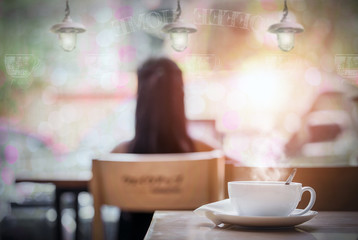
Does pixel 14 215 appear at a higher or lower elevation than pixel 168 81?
lower

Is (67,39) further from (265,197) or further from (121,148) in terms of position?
(265,197)

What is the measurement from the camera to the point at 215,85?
258 inches

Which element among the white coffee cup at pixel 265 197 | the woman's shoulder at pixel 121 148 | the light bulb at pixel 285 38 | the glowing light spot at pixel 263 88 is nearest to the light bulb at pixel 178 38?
the light bulb at pixel 285 38

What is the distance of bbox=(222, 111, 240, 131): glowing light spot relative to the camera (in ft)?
21.0

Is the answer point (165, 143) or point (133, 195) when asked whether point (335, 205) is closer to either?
point (133, 195)

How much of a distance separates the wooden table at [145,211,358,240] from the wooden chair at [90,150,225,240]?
0.42 m

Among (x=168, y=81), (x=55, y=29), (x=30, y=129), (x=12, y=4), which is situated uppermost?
(x=12, y=4)

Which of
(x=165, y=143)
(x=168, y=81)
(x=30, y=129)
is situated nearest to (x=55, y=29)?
(x=168, y=81)

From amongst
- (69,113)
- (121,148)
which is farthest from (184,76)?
(121,148)

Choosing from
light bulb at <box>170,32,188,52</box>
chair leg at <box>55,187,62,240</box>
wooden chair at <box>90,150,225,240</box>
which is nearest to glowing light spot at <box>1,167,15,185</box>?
light bulb at <box>170,32,188,52</box>

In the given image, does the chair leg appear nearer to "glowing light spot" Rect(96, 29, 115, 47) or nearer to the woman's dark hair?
the woman's dark hair

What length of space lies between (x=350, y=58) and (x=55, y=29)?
14.2 feet

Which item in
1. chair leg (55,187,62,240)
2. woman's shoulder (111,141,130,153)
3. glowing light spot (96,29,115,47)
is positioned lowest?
chair leg (55,187,62,240)

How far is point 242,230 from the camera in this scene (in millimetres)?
718
